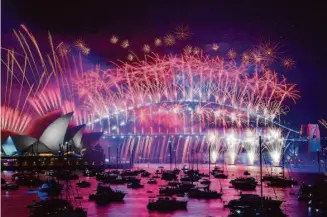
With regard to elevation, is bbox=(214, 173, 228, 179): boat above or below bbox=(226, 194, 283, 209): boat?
above

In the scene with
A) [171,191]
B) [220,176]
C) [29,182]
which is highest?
[220,176]

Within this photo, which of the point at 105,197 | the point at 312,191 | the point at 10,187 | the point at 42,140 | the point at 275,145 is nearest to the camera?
the point at 312,191

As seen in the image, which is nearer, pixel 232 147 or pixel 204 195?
pixel 204 195

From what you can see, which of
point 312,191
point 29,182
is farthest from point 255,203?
point 29,182

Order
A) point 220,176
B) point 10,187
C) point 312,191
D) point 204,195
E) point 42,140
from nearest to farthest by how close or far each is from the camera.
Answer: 1. point 312,191
2. point 204,195
3. point 10,187
4. point 220,176
5. point 42,140

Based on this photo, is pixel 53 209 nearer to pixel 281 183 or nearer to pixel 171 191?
pixel 171 191

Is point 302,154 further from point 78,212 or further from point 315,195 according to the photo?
A: point 78,212

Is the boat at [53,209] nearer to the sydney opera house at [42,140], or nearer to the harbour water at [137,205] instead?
the harbour water at [137,205]

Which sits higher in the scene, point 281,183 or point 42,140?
point 42,140

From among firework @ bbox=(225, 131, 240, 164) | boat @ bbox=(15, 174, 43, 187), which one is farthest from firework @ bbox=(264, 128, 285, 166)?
boat @ bbox=(15, 174, 43, 187)

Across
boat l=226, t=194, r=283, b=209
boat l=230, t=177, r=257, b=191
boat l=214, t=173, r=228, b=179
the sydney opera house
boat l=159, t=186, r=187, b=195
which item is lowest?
boat l=226, t=194, r=283, b=209

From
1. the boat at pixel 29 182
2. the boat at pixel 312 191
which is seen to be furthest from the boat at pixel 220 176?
the boat at pixel 312 191

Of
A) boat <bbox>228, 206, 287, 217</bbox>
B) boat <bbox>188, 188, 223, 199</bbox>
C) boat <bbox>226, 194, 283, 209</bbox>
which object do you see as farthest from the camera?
boat <bbox>188, 188, 223, 199</bbox>

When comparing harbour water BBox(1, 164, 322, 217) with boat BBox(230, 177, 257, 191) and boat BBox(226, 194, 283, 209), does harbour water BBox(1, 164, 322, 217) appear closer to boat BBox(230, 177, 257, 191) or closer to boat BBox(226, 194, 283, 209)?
boat BBox(230, 177, 257, 191)
